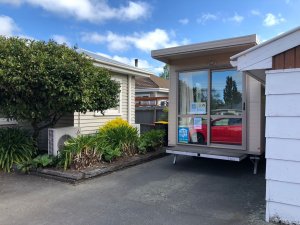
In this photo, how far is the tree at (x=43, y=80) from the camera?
5684 millimetres

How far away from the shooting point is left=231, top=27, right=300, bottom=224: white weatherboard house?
3426 mm

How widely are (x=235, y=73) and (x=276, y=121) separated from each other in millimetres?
3410

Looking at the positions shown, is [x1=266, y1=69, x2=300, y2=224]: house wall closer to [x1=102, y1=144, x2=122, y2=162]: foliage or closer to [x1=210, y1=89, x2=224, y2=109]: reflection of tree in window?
[x1=210, y1=89, x2=224, y2=109]: reflection of tree in window

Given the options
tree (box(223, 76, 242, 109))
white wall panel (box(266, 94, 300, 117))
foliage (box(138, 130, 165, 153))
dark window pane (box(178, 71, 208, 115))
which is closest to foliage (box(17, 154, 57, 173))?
foliage (box(138, 130, 165, 153))

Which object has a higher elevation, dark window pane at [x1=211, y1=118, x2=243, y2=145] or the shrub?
dark window pane at [x1=211, y1=118, x2=243, y2=145]

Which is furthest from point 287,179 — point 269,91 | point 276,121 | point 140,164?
point 140,164

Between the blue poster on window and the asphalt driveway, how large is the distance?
1.08 metres

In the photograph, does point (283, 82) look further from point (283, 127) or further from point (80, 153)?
point (80, 153)

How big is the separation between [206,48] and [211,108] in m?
1.50

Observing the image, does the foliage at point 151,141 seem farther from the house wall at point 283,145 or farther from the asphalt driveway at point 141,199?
the house wall at point 283,145

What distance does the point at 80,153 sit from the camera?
6.06 metres

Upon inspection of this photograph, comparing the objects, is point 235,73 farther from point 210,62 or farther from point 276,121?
point 276,121

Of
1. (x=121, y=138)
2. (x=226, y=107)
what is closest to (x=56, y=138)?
(x=121, y=138)

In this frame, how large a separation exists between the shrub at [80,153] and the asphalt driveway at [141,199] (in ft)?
1.82
